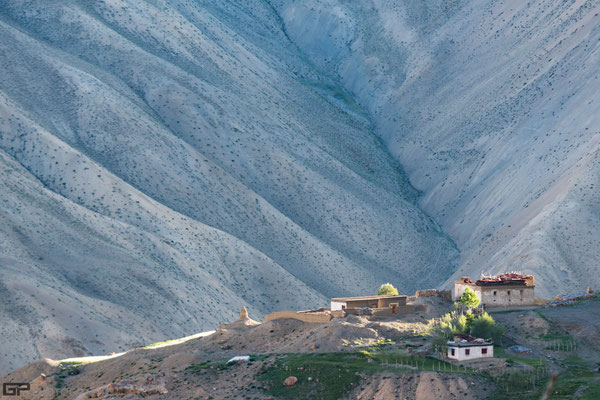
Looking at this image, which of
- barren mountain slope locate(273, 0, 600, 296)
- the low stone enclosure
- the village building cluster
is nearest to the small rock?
the low stone enclosure

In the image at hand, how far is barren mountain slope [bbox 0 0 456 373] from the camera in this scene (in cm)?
11050

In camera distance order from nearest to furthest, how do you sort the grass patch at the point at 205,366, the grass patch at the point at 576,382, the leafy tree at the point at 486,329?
the grass patch at the point at 576,382, the grass patch at the point at 205,366, the leafy tree at the point at 486,329

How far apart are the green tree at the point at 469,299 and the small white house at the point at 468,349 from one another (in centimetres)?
1012

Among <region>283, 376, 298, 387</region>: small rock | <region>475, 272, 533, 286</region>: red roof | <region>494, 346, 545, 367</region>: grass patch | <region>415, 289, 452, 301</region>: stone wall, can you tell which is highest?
<region>475, 272, 533, 286</region>: red roof

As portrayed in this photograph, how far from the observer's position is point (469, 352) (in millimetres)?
70812

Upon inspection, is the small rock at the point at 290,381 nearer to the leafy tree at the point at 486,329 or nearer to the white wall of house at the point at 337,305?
the leafy tree at the point at 486,329

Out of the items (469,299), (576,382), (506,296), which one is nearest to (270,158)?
(506,296)

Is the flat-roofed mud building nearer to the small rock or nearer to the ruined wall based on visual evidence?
the ruined wall

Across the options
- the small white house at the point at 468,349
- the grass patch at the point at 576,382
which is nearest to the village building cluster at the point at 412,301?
the small white house at the point at 468,349

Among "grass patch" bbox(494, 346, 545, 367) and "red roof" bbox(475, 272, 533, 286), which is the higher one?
"red roof" bbox(475, 272, 533, 286)

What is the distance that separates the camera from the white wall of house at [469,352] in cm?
7062

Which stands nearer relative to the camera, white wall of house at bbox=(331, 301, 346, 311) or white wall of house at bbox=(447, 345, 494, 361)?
white wall of house at bbox=(447, 345, 494, 361)

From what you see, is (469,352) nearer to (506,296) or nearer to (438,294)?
(506,296)

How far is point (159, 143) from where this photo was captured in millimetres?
135125
